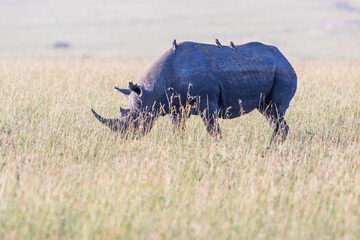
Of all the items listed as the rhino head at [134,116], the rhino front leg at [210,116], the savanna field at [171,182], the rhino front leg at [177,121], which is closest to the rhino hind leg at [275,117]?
the savanna field at [171,182]

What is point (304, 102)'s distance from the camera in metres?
10.3

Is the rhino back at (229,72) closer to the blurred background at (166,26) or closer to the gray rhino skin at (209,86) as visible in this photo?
the gray rhino skin at (209,86)

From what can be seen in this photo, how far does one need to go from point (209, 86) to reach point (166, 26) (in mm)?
64394

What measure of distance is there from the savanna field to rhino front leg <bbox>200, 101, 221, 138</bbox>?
0.15 meters

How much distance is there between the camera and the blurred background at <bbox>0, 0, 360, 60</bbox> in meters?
54.9

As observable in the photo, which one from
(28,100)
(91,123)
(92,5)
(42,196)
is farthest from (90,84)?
(92,5)

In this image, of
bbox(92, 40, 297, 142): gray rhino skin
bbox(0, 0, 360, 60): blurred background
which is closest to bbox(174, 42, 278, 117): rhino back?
bbox(92, 40, 297, 142): gray rhino skin

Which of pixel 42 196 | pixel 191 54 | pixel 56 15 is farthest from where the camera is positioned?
pixel 56 15

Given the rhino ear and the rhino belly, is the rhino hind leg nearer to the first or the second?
the rhino belly

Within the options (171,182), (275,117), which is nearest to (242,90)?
(275,117)

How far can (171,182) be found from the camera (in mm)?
5707

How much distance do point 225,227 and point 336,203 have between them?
1.21 meters

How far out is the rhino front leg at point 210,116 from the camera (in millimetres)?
7633

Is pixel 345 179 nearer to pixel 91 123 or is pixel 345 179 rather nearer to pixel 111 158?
pixel 111 158
